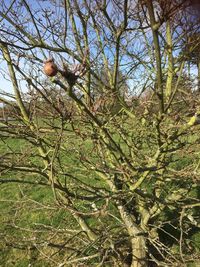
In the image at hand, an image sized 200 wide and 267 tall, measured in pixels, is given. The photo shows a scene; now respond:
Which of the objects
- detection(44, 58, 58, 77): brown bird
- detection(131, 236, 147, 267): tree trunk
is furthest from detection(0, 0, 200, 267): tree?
detection(44, 58, 58, 77): brown bird

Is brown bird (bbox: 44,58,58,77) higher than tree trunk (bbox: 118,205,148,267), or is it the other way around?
brown bird (bbox: 44,58,58,77)

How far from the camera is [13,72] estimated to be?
125 inches

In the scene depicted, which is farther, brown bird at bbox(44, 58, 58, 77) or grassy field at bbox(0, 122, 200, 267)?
grassy field at bbox(0, 122, 200, 267)

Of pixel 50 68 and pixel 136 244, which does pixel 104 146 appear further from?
pixel 50 68

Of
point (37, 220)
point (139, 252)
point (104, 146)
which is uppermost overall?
point (104, 146)

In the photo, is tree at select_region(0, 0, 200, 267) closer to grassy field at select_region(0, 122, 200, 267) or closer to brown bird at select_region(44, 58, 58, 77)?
grassy field at select_region(0, 122, 200, 267)

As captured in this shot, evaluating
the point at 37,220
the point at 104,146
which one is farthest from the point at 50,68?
the point at 37,220

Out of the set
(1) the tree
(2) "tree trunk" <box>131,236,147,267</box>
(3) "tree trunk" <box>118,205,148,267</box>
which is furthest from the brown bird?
(2) "tree trunk" <box>131,236,147,267</box>

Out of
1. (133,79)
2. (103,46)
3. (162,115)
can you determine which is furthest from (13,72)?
(133,79)

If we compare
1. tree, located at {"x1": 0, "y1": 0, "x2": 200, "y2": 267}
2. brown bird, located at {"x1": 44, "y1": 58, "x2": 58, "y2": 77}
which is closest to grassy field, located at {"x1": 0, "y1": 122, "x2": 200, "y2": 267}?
tree, located at {"x1": 0, "y1": 0, "x2": 200, "y2": 267}

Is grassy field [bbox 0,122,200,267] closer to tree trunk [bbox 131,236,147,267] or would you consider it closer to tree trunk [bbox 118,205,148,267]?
tree trunk [bbox 118,205,148,267]

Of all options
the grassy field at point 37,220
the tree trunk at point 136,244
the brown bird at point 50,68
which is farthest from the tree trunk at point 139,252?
the brown bird at point 50,68

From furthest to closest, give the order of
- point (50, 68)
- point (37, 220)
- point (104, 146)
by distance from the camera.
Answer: point (37, 220), point (104, 146), point (50, 68)

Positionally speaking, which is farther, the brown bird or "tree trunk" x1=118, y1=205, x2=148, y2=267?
"tree trunk" x1=118, y1=205, x2=148, y2=267
